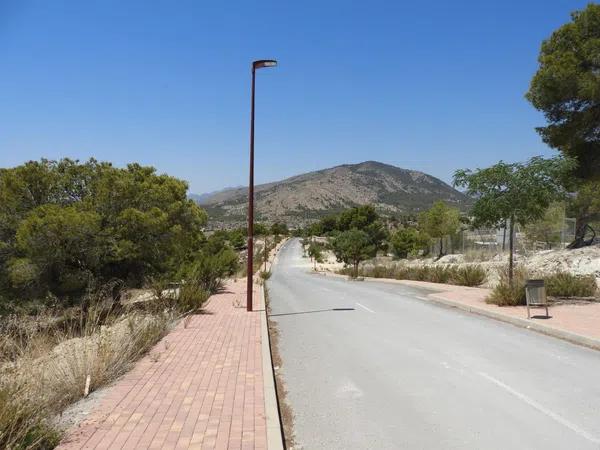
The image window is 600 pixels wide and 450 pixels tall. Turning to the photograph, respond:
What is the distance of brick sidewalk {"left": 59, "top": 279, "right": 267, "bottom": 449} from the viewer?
535cm

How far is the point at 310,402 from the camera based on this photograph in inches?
275

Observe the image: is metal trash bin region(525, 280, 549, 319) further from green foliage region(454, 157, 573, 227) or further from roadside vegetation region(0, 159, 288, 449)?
roadside vegetation region(0, 159, 288, 449)

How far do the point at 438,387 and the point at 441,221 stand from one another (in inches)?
2038

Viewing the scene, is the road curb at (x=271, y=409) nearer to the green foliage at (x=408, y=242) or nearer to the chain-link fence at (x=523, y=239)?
the chain-link fence at (x=523, y=239)

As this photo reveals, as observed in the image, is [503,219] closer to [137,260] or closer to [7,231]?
[137,260]

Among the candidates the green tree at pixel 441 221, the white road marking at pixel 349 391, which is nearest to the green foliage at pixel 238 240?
the green tree at pixel 441 221

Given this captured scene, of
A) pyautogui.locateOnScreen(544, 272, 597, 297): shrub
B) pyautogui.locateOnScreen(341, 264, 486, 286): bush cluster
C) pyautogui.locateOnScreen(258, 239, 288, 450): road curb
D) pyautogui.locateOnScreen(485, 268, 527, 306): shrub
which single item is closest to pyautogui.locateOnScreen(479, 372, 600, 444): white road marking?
pyautogui.locateOnScreen(258, 239, 288, 450): road curb

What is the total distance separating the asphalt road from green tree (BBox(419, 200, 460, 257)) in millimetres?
44618

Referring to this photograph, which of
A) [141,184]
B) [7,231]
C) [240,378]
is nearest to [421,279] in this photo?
[141,184]

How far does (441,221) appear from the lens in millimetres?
57438

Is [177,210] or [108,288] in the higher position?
[177,210]

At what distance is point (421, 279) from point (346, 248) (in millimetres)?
18503

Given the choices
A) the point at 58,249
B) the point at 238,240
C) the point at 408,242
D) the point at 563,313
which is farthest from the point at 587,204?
the point at 238,240

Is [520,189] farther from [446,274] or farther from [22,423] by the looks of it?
[22,423]
